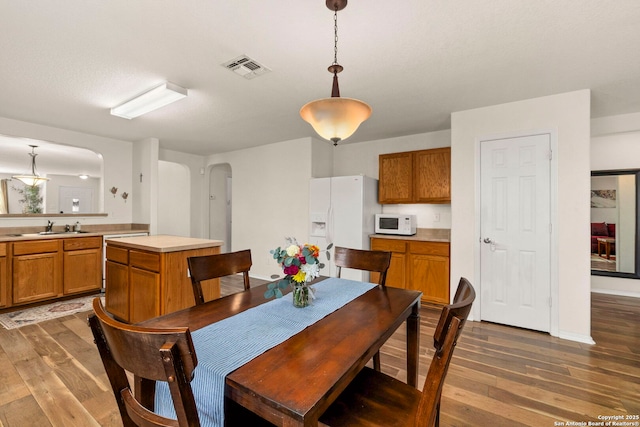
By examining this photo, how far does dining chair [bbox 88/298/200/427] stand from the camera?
66 cm

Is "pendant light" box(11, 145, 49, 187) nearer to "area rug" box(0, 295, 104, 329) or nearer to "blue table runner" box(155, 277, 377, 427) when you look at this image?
"area rug" box(0, 295, 104, 329)

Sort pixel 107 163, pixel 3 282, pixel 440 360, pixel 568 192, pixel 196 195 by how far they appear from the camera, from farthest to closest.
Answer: pixel 196 195, pixel 107 163, pixel 3 282, pixel 568 192, pixel 440 360

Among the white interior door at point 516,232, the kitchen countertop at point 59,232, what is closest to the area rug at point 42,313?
the kitchen countertop at point 59,232

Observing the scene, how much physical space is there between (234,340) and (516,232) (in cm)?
314

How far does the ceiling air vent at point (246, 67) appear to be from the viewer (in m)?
2.26

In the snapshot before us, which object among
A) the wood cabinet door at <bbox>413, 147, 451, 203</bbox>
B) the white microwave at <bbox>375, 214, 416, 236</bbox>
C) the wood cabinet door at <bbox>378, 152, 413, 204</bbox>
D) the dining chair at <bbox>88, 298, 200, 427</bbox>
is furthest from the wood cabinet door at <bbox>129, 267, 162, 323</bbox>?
the wood cabinet door at <bbox>413, 147, 451, 203</bbox>

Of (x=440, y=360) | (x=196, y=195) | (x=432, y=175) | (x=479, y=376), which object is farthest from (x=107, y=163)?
(x=479, y=376)

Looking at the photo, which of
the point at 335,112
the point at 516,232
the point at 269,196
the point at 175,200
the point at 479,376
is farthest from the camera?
the point at 175,200

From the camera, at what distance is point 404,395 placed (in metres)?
1.22

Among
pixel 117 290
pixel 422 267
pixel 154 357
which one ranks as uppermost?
pixel 154 357

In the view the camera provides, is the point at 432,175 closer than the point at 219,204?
Result: Yes

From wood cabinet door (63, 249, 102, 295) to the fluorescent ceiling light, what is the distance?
6.97ft

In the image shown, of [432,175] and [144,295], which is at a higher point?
[432,175]

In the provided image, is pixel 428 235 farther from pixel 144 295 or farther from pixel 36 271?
pixel 36 271
